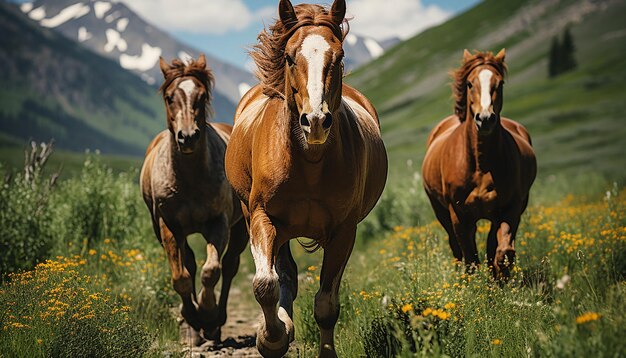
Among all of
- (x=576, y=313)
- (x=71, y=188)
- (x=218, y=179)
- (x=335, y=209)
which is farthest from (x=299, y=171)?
(x=71, y=188)

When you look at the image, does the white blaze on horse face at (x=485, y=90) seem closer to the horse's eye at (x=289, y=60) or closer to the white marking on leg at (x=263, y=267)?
the horse's eye at (x=289, y=60)

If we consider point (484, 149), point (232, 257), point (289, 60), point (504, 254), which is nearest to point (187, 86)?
point (232, 257)

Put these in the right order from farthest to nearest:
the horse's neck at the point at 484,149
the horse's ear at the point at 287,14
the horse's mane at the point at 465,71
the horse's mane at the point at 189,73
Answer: the horse's mane at the point at 465,71 → the horse's mane at the point at 189,73 → the horse's neck at the point at 484,149 → the horse's ear at the point at 287,14

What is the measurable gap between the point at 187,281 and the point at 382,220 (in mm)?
8989

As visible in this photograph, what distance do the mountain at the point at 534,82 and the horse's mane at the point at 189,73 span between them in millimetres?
5337

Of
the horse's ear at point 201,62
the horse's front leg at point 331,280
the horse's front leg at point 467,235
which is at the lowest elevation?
the horse's front leg at point 331,280

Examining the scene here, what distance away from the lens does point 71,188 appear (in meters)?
11.8

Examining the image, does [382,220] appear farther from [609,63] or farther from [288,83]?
[609,63]

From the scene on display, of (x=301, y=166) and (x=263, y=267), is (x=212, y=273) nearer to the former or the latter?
(x=263, y=267)

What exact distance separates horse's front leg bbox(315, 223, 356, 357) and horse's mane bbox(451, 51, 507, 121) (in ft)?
12.5

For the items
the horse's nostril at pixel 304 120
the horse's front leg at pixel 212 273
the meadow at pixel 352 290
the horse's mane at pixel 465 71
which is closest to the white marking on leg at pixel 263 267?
the meadow at pixel 352 290

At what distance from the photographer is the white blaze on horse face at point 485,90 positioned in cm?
707

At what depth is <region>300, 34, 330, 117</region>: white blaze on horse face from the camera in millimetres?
4000

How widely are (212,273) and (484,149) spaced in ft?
12.0
